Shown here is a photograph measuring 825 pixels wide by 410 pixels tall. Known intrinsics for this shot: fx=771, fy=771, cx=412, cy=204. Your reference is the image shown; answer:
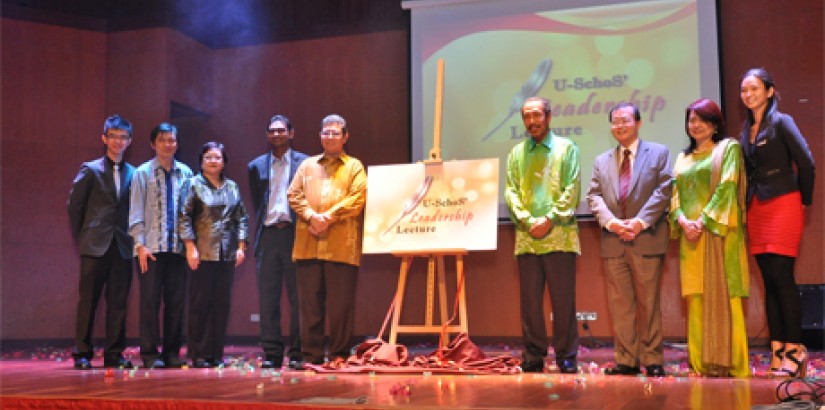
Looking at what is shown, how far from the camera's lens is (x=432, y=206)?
4.34m

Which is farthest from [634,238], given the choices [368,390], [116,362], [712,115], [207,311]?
[116,362]

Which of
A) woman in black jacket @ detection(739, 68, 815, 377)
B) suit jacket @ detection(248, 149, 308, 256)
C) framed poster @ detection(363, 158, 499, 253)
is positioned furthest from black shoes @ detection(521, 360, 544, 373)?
suit jacket @ detection(248, 149, 308, 256)

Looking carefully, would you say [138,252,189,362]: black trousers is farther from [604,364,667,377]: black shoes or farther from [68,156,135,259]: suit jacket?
[604,364,667,377]: black shoes

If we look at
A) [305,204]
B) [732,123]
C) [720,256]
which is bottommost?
[720,256]

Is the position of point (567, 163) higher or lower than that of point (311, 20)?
lower

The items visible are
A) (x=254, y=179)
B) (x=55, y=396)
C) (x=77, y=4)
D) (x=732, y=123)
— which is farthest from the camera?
(x=77, y=4)

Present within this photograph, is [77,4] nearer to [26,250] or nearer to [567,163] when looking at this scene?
[26,250]

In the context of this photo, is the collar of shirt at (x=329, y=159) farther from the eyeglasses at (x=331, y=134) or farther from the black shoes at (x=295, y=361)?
the black shoes at (x=295, y=361)

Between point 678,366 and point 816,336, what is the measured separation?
141 centimetres

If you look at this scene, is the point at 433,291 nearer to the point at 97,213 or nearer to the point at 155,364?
the point at 155,364

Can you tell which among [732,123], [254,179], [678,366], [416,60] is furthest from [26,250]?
[732,123]

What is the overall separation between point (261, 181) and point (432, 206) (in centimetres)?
118

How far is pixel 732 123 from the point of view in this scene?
18.0 feet

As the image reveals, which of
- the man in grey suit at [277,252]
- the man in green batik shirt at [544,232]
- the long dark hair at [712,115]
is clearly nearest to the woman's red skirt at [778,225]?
the long dark hair at [712,115]
